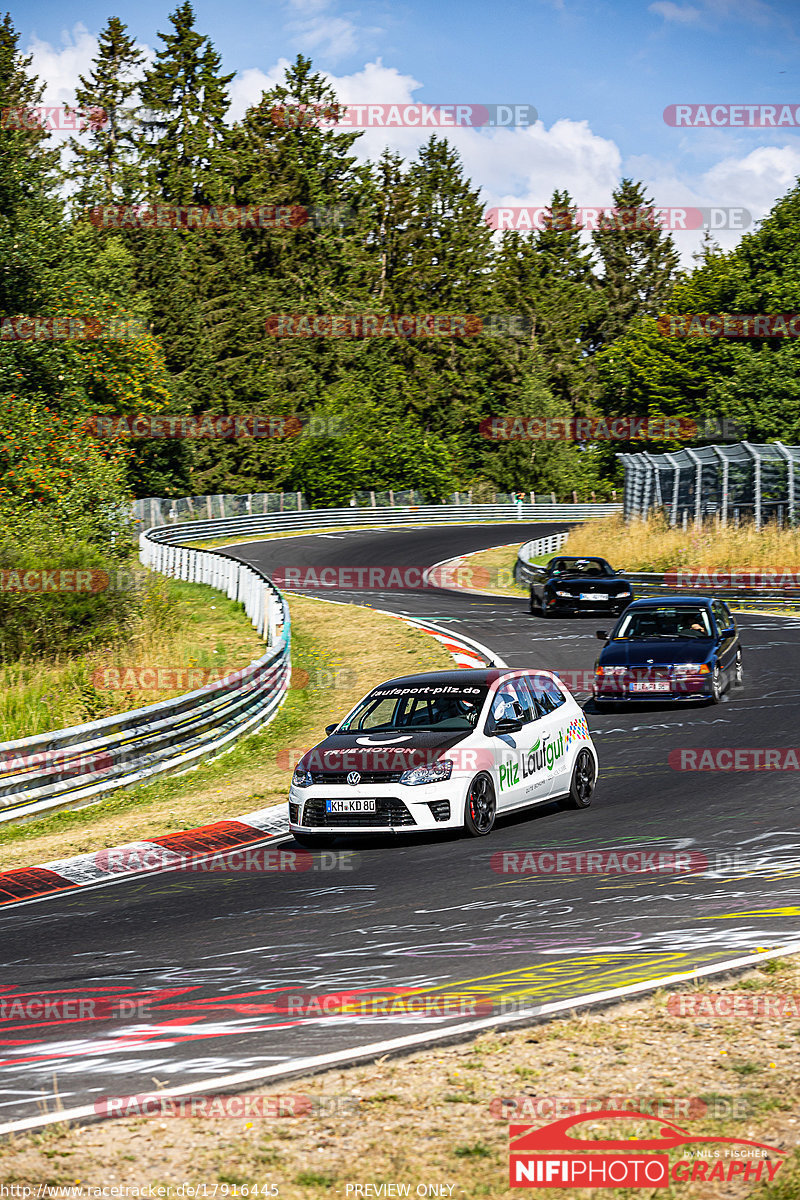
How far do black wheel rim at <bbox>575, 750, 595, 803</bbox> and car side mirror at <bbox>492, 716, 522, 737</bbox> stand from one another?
3.26 ft

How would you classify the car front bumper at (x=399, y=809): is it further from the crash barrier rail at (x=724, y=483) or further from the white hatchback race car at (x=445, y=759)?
the crash barrier rail at (x=724, y=483)

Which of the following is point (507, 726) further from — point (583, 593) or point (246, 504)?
point (246, 504)

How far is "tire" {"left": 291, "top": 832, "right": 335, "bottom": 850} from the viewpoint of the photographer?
466 inches

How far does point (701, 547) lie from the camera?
3766 cm

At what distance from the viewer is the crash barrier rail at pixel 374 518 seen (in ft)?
187

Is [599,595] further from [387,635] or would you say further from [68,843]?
[68,843]

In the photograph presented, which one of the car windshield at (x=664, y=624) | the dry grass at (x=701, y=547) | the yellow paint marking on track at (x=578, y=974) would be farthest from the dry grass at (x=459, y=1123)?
the dry grass at (x=701, y=547)

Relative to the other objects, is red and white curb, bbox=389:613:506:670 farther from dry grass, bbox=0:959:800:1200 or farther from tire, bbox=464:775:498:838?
dry grass, bbox=0:959:800:1200

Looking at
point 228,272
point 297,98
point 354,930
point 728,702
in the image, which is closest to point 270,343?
point 228,272

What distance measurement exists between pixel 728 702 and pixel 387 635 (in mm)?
11381

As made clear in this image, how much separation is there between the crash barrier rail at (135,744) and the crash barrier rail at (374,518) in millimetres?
31044

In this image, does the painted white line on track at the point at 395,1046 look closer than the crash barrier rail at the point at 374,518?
Yes

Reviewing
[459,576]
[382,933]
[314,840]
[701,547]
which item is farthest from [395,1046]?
[459,576]

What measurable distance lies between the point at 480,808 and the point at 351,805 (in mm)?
1123
